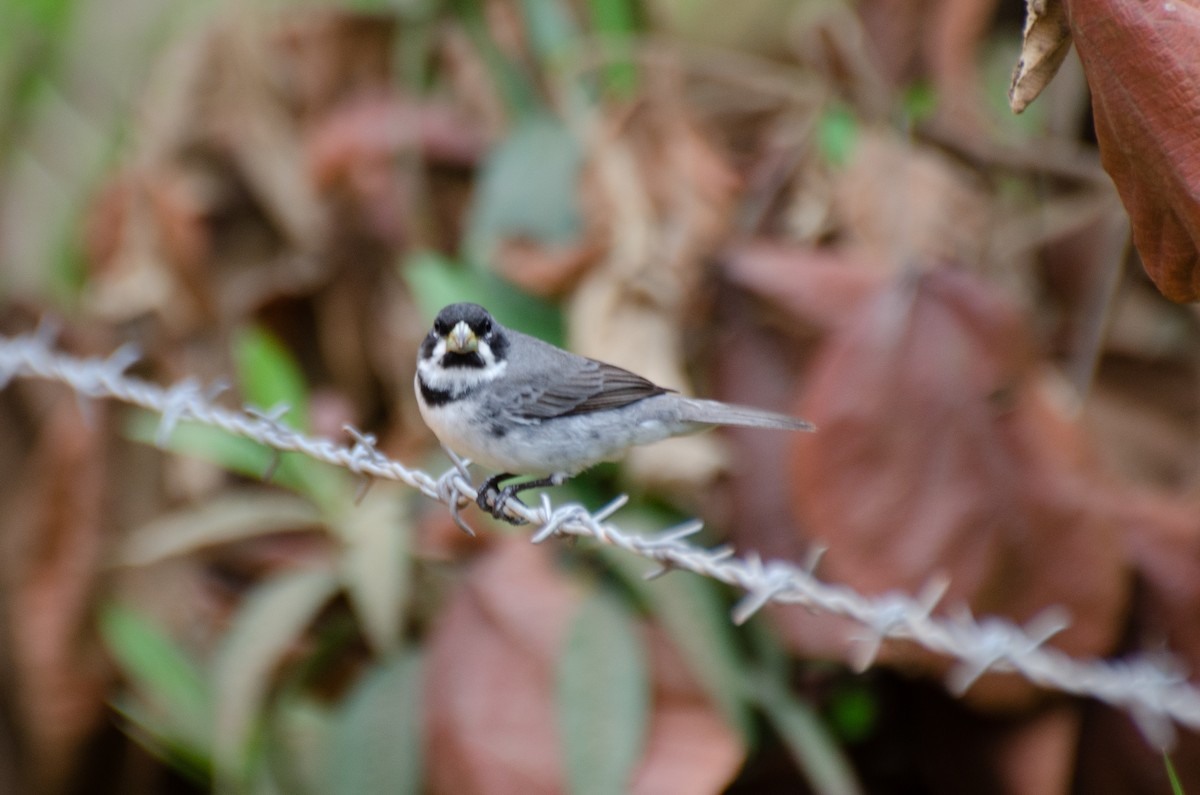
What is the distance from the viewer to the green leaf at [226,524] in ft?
13.9

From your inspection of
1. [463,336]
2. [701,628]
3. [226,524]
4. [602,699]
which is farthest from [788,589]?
[226,524]

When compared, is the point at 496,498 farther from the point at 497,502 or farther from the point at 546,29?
the point at 546,29

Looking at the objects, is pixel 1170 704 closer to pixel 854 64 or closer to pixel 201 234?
pixel 854 64

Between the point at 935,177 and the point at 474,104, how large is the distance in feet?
7.51

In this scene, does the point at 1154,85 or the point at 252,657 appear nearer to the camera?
the point at 1154,85

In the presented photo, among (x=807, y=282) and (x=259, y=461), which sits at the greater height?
(x=807, y=282)

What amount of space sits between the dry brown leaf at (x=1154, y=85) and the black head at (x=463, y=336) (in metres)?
1.54

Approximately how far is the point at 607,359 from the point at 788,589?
1.70 m

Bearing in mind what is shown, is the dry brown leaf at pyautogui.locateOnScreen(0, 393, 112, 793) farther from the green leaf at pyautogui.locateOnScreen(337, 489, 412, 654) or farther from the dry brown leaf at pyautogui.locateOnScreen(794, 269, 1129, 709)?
the dry brown leaf at pyautogui.locateOnScreen(794, 269, 1129, 709)

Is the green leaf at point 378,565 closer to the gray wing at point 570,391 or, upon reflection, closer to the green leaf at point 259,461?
the green leaf at point 259,461

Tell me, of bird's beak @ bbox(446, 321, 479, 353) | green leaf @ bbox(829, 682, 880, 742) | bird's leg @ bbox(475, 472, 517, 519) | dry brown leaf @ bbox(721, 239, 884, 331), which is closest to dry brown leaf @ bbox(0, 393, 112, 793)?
bird's leg @ bbox(475, 472, 517, 519)

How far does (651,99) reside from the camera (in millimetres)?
4785

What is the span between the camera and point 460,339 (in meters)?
3.01

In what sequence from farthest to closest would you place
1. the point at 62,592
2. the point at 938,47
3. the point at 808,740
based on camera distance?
the point at 938,47, the point at 62,592, the point at 808,740
